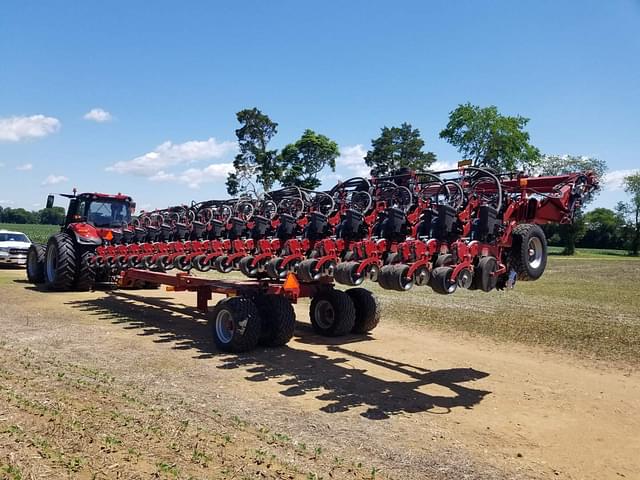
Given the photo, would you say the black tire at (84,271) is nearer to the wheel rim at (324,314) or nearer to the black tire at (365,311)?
the wheel rim at (324,314)

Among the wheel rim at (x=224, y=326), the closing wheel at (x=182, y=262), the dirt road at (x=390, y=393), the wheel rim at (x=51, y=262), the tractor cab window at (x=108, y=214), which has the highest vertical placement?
the tractor cab window at (x=108, y=214)

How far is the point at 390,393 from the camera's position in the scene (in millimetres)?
6707

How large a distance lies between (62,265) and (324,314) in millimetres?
7982

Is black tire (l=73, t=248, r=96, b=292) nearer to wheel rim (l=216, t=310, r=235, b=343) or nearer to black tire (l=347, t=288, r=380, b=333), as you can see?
wheel rim (l=216, t=310, r=235, b=343)

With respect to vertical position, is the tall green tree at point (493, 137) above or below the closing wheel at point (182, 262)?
above

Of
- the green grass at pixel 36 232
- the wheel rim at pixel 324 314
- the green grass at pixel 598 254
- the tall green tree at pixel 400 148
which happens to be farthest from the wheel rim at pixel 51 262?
the green grass at pixel 598 254

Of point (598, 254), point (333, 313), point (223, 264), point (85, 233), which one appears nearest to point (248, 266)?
point (223, 264)

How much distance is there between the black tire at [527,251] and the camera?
22.4ft

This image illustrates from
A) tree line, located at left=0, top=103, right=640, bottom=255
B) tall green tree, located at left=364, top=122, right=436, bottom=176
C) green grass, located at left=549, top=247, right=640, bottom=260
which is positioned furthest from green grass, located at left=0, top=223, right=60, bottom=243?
green grass, located at left=549, top=247, right=640, bottom=260

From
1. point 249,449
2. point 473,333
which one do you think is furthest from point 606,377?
point 249,449

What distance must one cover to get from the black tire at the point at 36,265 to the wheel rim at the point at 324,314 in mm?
10239

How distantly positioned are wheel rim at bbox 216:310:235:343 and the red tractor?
6042 mm

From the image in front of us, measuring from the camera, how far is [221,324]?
8.77 metres

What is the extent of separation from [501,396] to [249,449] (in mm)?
3519
